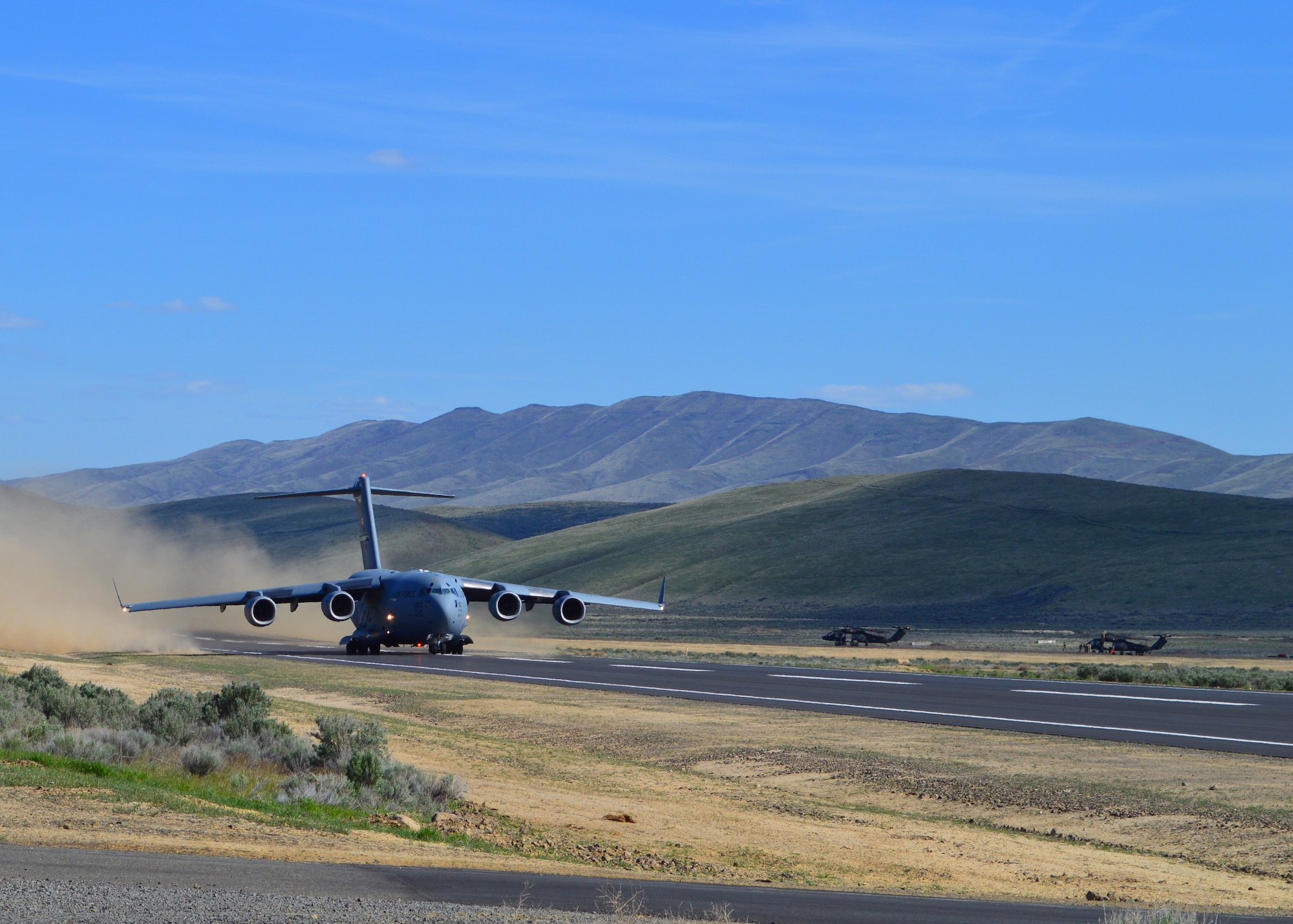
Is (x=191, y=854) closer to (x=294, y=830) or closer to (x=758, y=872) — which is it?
(x=294, y=830)

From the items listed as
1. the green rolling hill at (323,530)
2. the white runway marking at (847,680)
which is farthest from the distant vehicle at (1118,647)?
the green rolling hill at (323,530)

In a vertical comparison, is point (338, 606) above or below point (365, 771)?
above

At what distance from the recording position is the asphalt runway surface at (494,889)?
10.7 meters

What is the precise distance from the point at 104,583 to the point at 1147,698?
186 ft

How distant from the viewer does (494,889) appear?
1140 cm

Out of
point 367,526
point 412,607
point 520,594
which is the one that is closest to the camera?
point 412,607

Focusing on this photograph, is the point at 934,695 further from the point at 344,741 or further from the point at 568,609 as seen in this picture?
the point at 344,741

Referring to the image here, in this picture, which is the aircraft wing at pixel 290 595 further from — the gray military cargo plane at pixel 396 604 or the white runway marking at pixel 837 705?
the white runway marking at pixel 837 705

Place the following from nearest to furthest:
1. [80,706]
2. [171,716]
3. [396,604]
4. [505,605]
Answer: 1. [171,716]
2. [80,706]
3. [396,604]
4. [505,605]

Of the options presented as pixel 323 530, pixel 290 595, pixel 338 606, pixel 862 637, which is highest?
pixel 323 530

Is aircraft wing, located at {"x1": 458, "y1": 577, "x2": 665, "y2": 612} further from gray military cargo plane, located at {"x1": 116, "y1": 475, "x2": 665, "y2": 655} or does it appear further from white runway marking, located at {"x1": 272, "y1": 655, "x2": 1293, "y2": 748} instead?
white runway marking, located at {"x1": 272, "y1": 655, "x2": 1293, "y2": 748}

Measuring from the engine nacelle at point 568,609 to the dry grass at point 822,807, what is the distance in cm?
1599

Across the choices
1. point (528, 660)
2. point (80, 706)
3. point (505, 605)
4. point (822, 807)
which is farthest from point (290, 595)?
point (822, 807)

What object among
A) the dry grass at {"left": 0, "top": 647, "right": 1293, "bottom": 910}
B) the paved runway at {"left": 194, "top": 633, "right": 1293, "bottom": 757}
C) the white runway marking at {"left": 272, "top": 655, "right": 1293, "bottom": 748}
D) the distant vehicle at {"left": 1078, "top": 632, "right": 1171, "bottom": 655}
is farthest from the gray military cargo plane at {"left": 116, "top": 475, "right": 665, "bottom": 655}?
the distant vehicle at {"left": 1078, "top": 632, "right": 1171, "bottom": 655}
